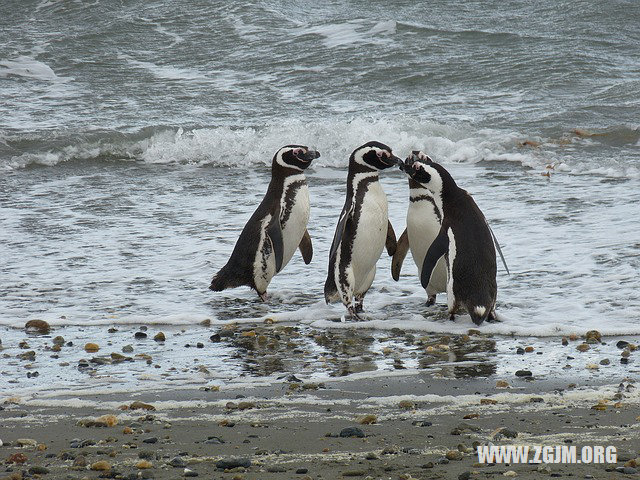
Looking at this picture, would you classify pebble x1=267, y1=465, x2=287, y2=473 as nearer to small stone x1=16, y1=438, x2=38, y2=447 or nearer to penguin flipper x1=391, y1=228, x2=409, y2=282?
small stone x1=16, y1=438, x2=38, y2=447

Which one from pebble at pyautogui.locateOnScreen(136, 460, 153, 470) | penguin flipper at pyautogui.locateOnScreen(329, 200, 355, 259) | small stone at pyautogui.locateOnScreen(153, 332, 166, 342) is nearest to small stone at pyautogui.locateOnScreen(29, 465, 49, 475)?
pebble at pyautogui.locateOnScreen(136, 460, 153, 470)

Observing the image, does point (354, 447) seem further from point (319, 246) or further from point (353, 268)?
point (319, 246)

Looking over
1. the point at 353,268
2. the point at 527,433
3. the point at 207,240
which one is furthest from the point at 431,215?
the point at 527,433

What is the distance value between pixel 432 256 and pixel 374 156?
78cm

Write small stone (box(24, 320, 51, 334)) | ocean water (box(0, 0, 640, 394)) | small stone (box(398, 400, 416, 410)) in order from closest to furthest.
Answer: small stone (box(398, 400, 416, 410))
small stone (box(24, 320, 51, 334))
ocean water (box(0, 0, 640, 394))

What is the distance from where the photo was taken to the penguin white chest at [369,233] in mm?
5969

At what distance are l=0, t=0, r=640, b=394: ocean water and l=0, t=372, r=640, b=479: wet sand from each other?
3.77 feet

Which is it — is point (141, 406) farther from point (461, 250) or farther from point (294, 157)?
point (294, 157)

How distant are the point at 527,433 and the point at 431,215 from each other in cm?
274

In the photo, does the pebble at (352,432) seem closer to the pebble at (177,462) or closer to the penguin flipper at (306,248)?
the pebble at (177,462)

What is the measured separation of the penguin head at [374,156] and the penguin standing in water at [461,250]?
0.17 m

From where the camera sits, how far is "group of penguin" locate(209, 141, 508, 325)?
5.48 meters

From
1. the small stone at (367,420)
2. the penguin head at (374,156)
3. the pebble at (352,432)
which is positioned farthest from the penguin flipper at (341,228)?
the pebble at (352,432)

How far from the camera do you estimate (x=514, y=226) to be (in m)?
7.48
